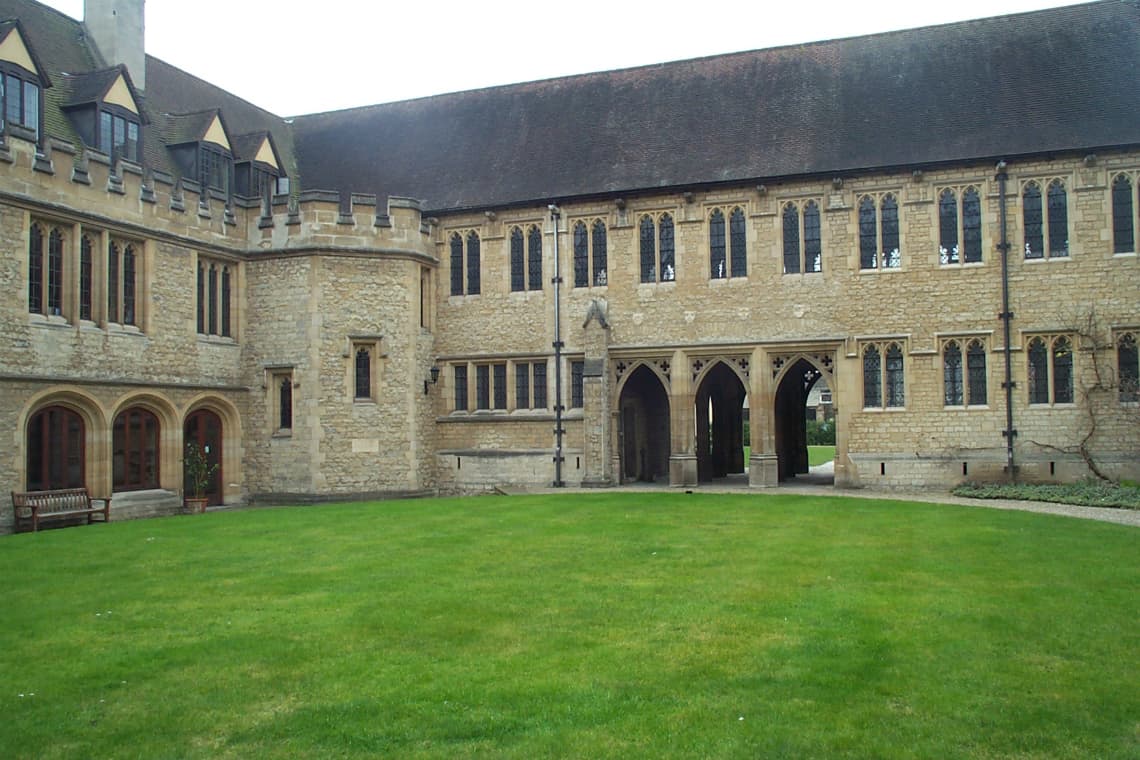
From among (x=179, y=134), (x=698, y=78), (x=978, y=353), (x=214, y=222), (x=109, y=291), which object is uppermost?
(x=698, y=78)

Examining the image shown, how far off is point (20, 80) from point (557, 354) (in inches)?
546

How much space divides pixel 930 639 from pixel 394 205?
19572 mm

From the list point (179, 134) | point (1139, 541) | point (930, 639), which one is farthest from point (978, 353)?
point (179, 134)

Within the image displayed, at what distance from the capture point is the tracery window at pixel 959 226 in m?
22.7

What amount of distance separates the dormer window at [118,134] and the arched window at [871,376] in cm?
1848

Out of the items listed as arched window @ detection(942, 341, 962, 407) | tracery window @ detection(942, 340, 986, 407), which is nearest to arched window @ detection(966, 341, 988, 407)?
tracery window @ detection(942, 340, 986, 407)

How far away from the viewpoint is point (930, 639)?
811 cm

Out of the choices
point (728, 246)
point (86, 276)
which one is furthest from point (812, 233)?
point (86, 276)

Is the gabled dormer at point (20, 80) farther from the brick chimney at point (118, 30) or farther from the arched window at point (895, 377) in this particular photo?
the arched window at point (895, 377)

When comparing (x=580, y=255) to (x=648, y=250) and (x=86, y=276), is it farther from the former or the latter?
(x=86, y=276)

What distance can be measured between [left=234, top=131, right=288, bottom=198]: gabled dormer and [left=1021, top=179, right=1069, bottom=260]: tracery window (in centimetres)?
1946

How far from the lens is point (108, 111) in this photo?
22.0 meters

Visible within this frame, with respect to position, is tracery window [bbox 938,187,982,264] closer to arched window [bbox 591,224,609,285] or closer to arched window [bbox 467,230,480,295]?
arched window [bbox 591,224,609,285]

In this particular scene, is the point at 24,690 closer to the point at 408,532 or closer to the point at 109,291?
the point at 408,532
